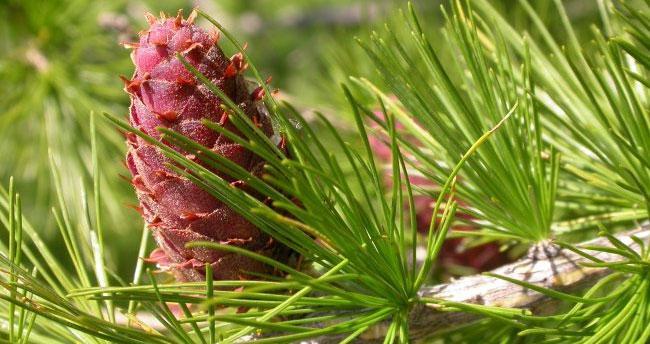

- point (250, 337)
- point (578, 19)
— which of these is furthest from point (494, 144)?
point (578, 19)

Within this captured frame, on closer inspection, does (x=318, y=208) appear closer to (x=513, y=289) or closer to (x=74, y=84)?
(x=513, y=289)

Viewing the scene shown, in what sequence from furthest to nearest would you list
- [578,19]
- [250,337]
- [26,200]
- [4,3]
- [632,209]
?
[26,200] → [578,19] → [4,3] → [632,209] → [250,337]

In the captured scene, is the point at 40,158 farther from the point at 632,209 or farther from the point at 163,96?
the point at 632,209

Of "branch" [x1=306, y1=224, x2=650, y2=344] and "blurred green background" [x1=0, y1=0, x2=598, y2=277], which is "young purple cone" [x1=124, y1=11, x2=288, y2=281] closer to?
"branch" [x1=306, y1=224, x2=650, y2=344]

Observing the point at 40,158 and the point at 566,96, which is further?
the point at 40,158

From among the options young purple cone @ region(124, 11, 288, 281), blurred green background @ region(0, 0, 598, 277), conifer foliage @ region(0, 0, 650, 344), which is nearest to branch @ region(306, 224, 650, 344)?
conifer foliage @ region(0, 0, 650, 344)
